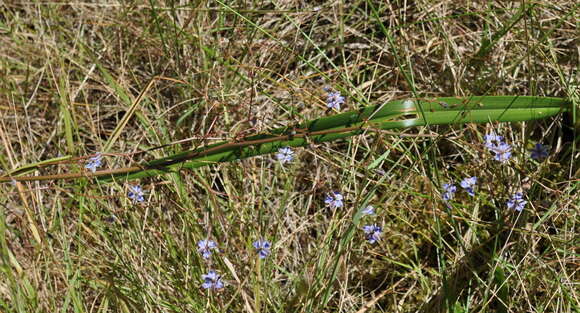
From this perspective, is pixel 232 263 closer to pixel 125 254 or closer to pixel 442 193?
pixel 125 254

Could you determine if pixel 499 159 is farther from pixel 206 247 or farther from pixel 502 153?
pixel 206 247

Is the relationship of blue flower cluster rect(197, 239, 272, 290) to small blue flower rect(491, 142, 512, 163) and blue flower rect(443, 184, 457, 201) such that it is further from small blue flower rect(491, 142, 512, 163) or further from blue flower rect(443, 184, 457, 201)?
small blue flower rect(491, 142, 512, 163)

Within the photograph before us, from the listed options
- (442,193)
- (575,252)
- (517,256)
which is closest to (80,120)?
(442,193)

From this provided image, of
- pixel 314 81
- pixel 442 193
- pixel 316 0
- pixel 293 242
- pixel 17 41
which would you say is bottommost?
pixel 442 193

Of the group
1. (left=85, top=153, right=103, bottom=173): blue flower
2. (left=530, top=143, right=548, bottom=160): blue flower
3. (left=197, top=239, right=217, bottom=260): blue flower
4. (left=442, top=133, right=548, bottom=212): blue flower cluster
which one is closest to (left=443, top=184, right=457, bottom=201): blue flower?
(left=442, top=133, right=548, bottom=212): blue flower cluster

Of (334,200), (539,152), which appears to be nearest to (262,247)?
(334,200)

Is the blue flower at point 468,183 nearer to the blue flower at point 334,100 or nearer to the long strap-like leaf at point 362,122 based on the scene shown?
the long strap-like leaf at point 362,122
